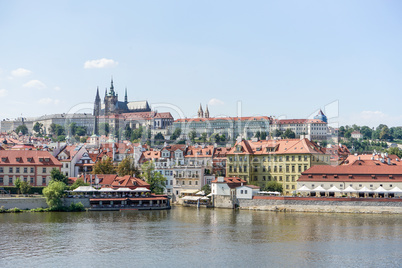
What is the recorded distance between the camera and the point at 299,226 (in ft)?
183

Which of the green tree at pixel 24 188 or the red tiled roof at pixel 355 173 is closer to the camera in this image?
the red tiled roof at pixel 355 173

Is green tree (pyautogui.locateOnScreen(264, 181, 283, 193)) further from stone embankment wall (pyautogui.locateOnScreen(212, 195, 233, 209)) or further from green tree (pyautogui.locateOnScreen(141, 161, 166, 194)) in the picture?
→ green tree (pyautogui.locateOnScreen(141, 161, 166, 194))

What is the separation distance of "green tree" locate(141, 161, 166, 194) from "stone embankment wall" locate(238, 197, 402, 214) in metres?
15.8

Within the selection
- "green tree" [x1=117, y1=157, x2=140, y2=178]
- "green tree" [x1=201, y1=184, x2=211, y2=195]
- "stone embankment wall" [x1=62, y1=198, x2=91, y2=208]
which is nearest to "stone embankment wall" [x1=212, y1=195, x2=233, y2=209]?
"green tree" [x1=201, y1=184, x2=211, y2=195]

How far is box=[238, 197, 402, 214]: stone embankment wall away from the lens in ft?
224

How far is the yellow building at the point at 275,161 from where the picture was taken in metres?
84.9

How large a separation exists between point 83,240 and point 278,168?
149ft

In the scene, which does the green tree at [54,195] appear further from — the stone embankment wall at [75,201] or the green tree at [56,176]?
the green tree at [56,176]

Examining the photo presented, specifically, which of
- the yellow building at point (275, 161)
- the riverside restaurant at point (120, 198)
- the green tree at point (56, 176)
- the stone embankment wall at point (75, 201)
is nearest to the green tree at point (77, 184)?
the riverside restaurant at point (120, 198)

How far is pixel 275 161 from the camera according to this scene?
87.1m

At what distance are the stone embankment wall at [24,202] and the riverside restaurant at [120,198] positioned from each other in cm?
361

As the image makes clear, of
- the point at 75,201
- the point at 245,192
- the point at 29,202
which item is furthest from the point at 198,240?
the point at 29,202

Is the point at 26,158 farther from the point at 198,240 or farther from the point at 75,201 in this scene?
the point at 198,240

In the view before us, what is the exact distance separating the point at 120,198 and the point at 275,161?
2700cm
